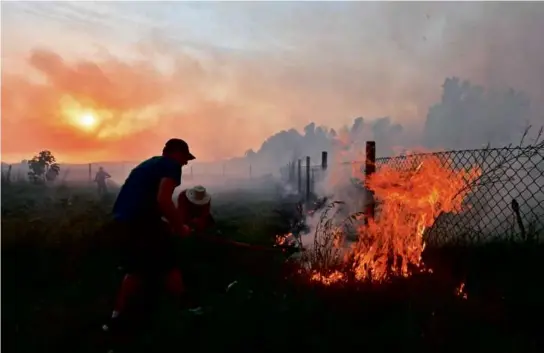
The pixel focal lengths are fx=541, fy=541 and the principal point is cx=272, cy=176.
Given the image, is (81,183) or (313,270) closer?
(313,270)

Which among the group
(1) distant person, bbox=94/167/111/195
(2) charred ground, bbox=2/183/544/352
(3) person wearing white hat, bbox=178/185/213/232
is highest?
(1) distant person, bbox=94/167/111/195

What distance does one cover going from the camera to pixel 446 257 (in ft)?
20.7

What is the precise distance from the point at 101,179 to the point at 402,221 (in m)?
9.31

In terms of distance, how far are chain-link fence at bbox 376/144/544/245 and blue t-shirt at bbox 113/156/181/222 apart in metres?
3.06

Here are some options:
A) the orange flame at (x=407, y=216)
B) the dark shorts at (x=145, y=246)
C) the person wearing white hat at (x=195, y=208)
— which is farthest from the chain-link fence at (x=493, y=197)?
the dark shorts at (x=145, y=246)

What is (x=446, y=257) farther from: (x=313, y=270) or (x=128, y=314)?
(x=128, y=314)

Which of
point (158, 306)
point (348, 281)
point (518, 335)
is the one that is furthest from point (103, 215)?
point (518, 335)

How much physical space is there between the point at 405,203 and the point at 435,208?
1.11ft

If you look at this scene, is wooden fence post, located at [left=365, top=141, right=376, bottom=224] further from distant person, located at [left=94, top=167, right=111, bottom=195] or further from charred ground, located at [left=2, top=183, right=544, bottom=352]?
distant person, located at [left=94, top=167, right=111, bottom=195]

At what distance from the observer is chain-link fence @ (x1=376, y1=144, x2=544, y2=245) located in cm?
627

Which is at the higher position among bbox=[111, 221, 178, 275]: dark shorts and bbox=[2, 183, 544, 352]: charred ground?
bbox=[111, 221, 178, 275]: dark shorts

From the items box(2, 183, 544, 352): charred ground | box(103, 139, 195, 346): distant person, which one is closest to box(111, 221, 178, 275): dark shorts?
box(103, 139, 195, 346): distant person

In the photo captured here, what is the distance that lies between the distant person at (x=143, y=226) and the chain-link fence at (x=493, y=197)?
306 cm

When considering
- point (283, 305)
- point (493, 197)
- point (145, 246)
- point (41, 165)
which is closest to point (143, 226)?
point (145, 246)
